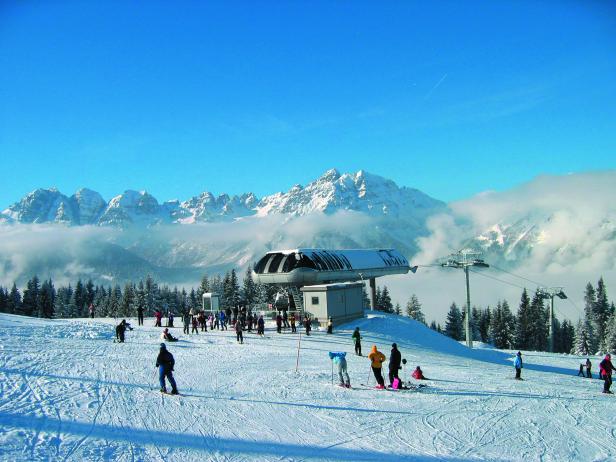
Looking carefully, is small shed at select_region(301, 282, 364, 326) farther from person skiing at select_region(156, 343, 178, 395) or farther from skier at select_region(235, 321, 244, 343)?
person skiing at select_region(156, 343, 178, 395)

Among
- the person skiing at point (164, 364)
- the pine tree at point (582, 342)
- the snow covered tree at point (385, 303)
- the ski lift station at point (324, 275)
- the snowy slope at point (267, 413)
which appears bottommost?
the pine tree at point (582, 342)

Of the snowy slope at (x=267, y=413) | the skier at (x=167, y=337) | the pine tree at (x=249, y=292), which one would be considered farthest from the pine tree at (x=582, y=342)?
the skier at (x=167, y=337)

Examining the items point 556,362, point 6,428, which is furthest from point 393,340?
point 6,428

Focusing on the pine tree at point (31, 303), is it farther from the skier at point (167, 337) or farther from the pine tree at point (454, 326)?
the pine tree at point (454, 326)

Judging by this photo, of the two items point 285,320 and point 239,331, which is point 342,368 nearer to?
point 239,331

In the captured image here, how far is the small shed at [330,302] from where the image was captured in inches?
1379

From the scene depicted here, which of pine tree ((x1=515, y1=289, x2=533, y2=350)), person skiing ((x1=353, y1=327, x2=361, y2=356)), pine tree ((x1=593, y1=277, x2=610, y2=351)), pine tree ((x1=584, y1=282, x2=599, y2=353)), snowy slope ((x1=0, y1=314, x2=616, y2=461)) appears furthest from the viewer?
pine tree ((x1=593, y1=277, x2=610, y2=351))

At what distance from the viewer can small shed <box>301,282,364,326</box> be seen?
35031 millimetres

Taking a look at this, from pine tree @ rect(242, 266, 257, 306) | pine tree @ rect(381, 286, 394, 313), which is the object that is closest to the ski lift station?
pine tree @ rect(381, 286, 394, 313)

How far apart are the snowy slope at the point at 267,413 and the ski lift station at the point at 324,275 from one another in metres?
13.9

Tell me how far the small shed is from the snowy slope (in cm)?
1332

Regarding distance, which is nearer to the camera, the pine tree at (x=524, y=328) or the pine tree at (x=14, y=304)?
the pine tree at (x=14, y=304)

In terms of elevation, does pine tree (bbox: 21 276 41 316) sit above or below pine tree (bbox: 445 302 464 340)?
above

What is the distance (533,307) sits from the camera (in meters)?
94.8
